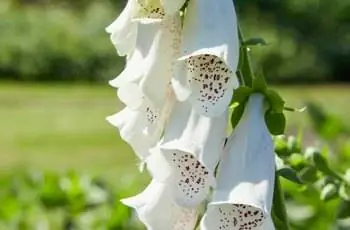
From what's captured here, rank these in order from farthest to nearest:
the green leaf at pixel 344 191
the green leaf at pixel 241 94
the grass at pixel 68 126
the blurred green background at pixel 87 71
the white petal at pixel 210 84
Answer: the blurred green background at pixel 87 71 → the grass at pixel 68 126 → the green leaf at pixel 344 191 → the green leaf at pixel 241 94 → the white petal at pixel 210 84

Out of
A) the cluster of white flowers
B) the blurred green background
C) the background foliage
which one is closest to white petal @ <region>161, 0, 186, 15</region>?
the cluster of white flowers

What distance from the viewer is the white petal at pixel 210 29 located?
57.0 inches

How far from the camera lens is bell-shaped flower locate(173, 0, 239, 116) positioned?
4.69ft

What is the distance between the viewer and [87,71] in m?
18.2

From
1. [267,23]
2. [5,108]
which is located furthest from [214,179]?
[267,23]

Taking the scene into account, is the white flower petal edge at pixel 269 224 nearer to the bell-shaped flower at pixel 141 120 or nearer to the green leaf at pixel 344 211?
the bell-shaped flower at pixel 141 120

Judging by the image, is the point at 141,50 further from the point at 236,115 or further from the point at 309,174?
the point at 309,174

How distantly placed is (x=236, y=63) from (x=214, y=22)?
7 cm

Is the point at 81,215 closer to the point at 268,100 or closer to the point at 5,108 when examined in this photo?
the point at 268,100

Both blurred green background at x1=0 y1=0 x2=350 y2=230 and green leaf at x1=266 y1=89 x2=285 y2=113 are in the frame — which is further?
blurred green background at x1=0 y1=0 x2=350 y2=230

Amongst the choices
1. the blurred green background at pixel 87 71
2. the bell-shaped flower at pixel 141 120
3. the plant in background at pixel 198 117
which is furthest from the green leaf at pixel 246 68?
the blurred green background at pixel 87 71

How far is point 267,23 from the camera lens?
61.9 feet

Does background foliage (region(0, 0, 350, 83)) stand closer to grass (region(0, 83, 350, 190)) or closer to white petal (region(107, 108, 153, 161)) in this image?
grass (region(0, 83, 350, 190))

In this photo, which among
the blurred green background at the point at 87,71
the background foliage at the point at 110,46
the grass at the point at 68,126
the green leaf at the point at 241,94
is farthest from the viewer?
the background foliage at the point at 110,46
